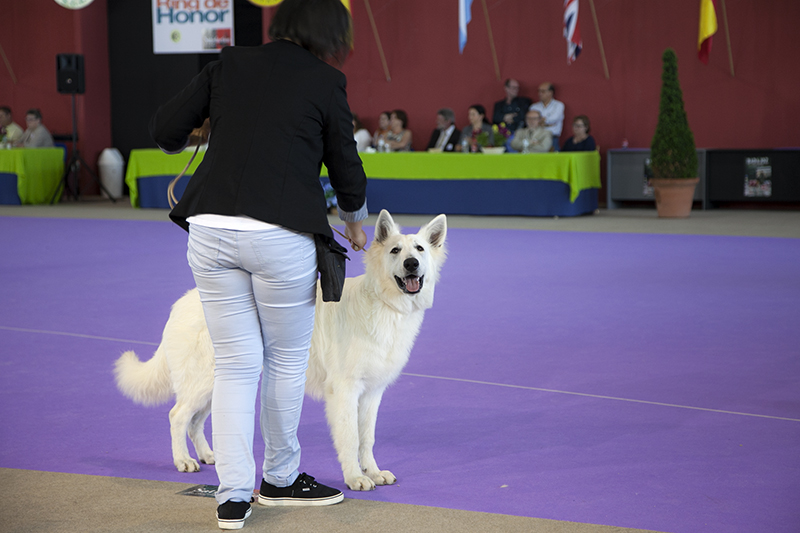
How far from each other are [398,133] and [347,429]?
11.2 metres

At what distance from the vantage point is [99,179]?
16125 mm

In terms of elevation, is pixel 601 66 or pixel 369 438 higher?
pixel 601 66

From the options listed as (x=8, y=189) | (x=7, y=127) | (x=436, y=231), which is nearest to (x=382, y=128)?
(x=8, y=189)

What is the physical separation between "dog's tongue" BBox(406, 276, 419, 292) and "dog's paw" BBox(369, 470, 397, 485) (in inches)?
24.6

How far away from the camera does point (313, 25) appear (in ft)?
7.58

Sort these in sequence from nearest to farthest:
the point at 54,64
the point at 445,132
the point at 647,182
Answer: the point at 647,182 → the point at 445,132 → the point at 54,64

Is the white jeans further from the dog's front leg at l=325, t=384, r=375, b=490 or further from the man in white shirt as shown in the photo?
the man in white shirt

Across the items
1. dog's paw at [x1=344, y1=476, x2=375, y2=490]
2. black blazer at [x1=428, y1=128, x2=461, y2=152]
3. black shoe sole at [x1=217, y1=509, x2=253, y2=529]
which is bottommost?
dog's paw at [x1=344, y1=476, x2=375, y2=490]

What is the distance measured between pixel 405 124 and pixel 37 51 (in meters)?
8.00

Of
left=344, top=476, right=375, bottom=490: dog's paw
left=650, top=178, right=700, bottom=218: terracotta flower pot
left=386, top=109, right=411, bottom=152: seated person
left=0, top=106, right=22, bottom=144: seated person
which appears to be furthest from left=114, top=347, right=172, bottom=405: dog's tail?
left=0, top=106, right=22, bottom=144: seated person

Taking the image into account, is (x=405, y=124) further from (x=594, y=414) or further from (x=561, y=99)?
(x=594, y=414)

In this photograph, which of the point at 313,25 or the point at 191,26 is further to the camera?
the point at 191,26

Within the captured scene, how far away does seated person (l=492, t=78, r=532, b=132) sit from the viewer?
13.7m

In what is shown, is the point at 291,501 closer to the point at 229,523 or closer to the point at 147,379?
the point at 229,523
